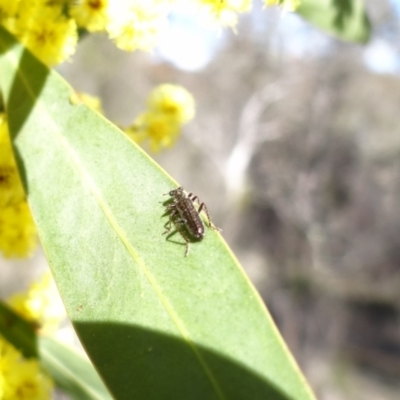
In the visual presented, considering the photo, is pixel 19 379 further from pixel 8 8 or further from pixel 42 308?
pixel 8 8

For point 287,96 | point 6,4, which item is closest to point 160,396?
point 6,4

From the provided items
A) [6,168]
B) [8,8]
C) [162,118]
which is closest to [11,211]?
[6,168]

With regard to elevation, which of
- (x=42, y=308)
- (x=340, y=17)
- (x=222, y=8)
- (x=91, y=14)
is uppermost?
(x=340, y=17)

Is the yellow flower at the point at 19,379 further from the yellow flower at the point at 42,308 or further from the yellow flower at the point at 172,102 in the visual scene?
the yellow flower at the point at 172,102

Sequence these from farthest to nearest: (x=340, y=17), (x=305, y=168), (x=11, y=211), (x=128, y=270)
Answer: (x=305, y=168), (x=340, y=17), (x=11, y=211), (x=128, y=270)

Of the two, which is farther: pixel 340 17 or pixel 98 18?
pixel 340 17

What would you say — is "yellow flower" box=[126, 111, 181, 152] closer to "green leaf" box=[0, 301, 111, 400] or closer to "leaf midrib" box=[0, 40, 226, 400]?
"leaf midrib" box=[0, 40, 226, 400]
